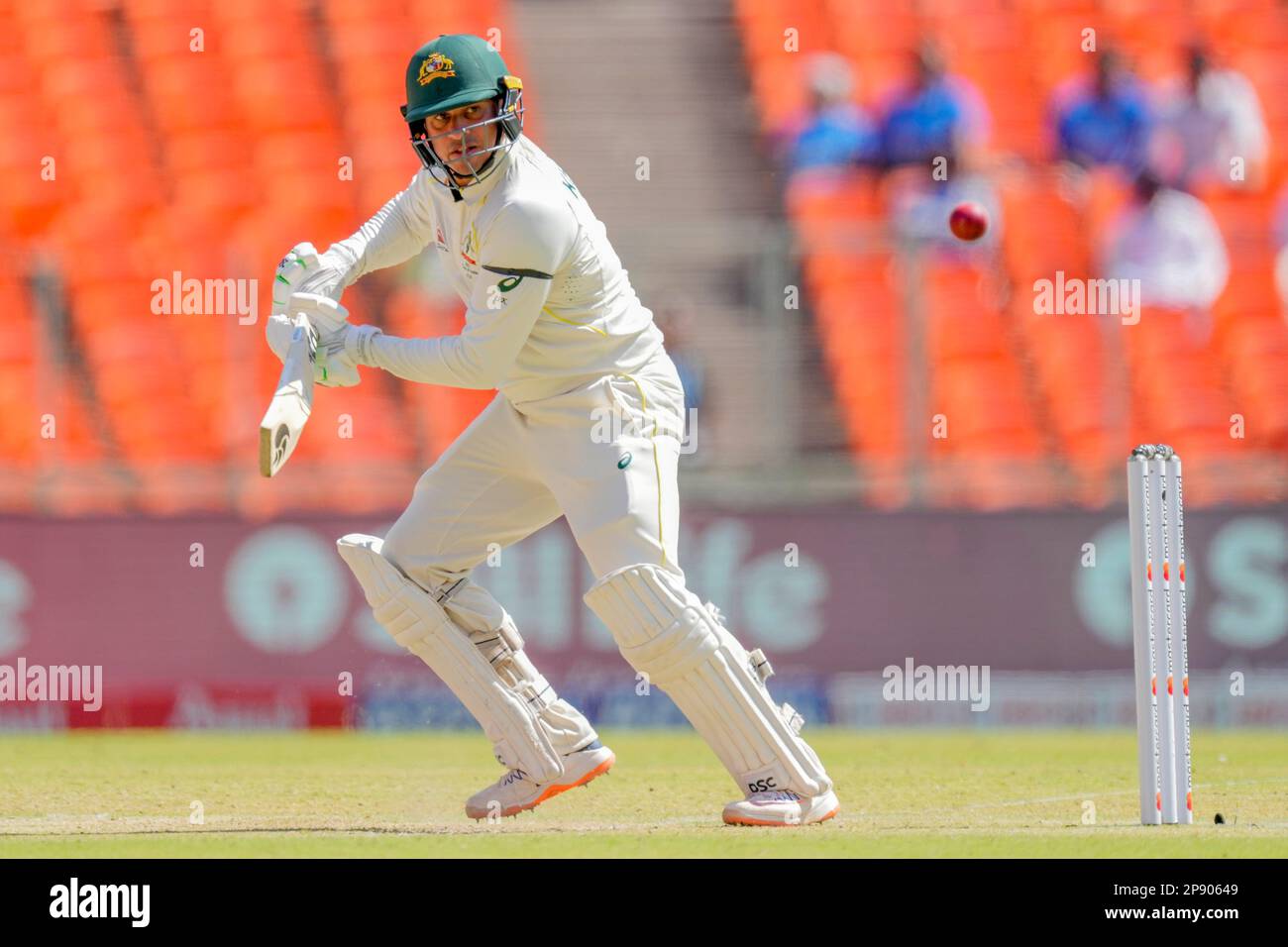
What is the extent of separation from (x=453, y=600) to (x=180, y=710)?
181 inches

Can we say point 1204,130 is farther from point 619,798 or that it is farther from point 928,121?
point 619,798

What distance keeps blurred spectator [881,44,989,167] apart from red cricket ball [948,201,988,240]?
7.38 ft

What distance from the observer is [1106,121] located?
12.9m

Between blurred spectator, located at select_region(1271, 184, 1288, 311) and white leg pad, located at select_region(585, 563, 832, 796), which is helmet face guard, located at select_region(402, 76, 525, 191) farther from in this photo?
blurred spectator, located at select_region(1271, 184, 1288, 311)

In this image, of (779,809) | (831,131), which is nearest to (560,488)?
(779,809)

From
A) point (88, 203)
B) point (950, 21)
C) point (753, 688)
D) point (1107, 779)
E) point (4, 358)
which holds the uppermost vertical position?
point (950, 21)

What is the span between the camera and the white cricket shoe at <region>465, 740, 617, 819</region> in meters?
6.31

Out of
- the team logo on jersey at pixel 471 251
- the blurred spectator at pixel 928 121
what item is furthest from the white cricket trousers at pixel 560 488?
the blurred spectator at pixel 928 121

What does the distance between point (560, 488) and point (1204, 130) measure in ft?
26.1

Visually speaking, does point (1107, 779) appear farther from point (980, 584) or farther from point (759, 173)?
point (759, 173)

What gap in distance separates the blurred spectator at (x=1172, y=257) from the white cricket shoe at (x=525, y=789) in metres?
6.48

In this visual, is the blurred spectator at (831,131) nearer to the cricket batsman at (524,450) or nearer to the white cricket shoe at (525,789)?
the cricket batsman at (524,450)
